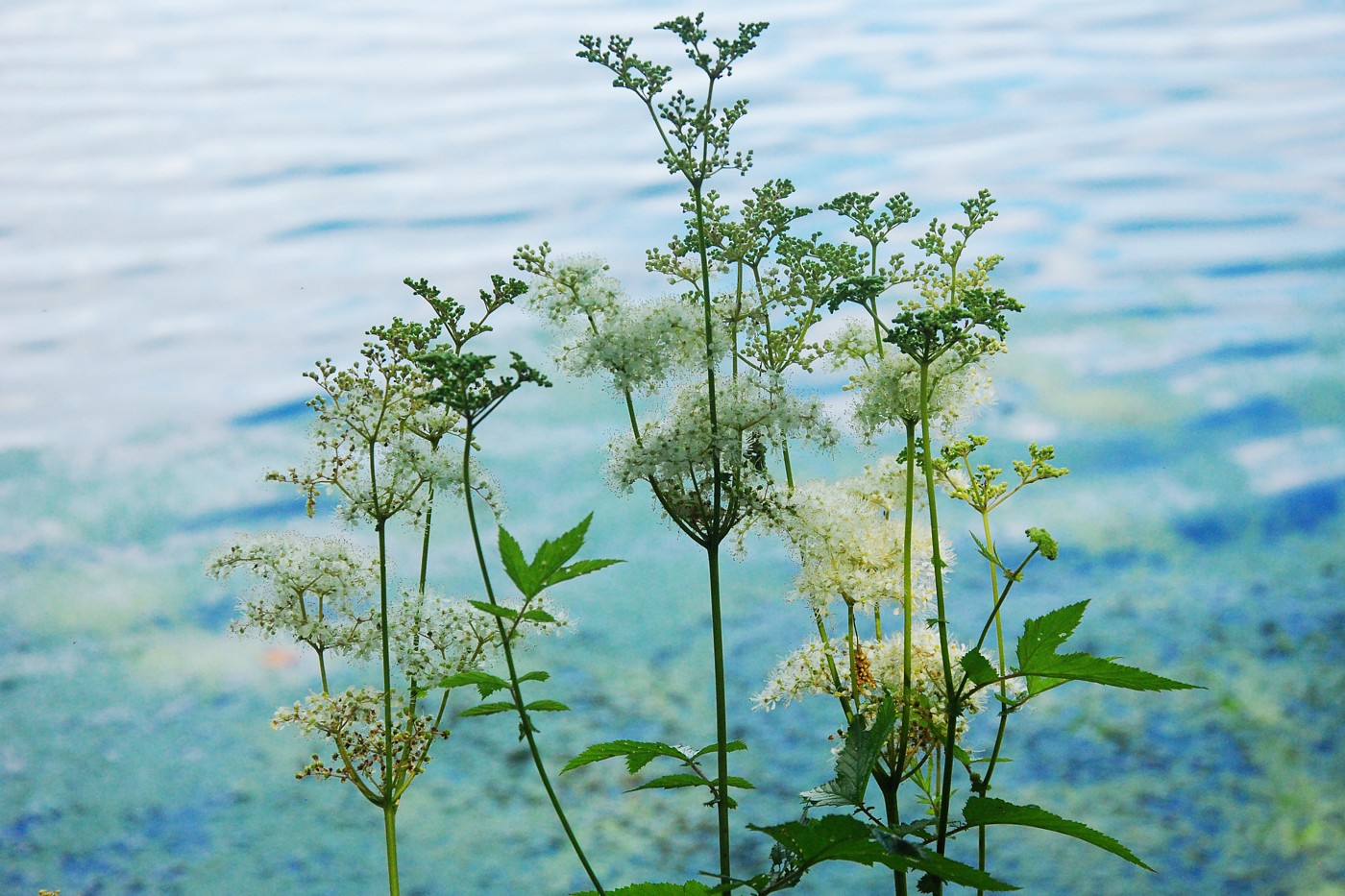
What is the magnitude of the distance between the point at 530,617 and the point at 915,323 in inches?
15.1

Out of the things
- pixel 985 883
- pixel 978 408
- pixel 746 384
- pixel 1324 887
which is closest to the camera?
pixel 985 883

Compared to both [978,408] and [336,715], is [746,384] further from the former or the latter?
[336,715]

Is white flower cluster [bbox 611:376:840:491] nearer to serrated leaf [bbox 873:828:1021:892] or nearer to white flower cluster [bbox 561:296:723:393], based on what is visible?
white flower cluster [bbox 561:296:723:393]

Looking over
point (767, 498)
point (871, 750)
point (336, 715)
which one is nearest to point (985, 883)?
point (871, 750)

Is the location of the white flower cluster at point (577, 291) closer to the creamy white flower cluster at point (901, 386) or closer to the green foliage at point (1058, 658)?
the creamy white flower cluster at point (901, 386)

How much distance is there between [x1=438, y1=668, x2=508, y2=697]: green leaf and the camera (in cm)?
98

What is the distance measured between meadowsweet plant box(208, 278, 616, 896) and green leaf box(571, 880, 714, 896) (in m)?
0.14

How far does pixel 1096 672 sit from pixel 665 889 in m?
0.38

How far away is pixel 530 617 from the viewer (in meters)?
0.95

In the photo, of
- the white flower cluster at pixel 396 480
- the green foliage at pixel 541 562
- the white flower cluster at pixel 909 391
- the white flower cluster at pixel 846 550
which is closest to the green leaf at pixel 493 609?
the green foliage at pixel 541 562

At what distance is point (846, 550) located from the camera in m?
1.13

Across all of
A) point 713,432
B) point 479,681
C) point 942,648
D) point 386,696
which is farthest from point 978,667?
point 386,696

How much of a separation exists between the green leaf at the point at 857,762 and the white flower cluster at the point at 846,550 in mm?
127

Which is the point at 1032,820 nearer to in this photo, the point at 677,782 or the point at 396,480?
the point at 677,782
